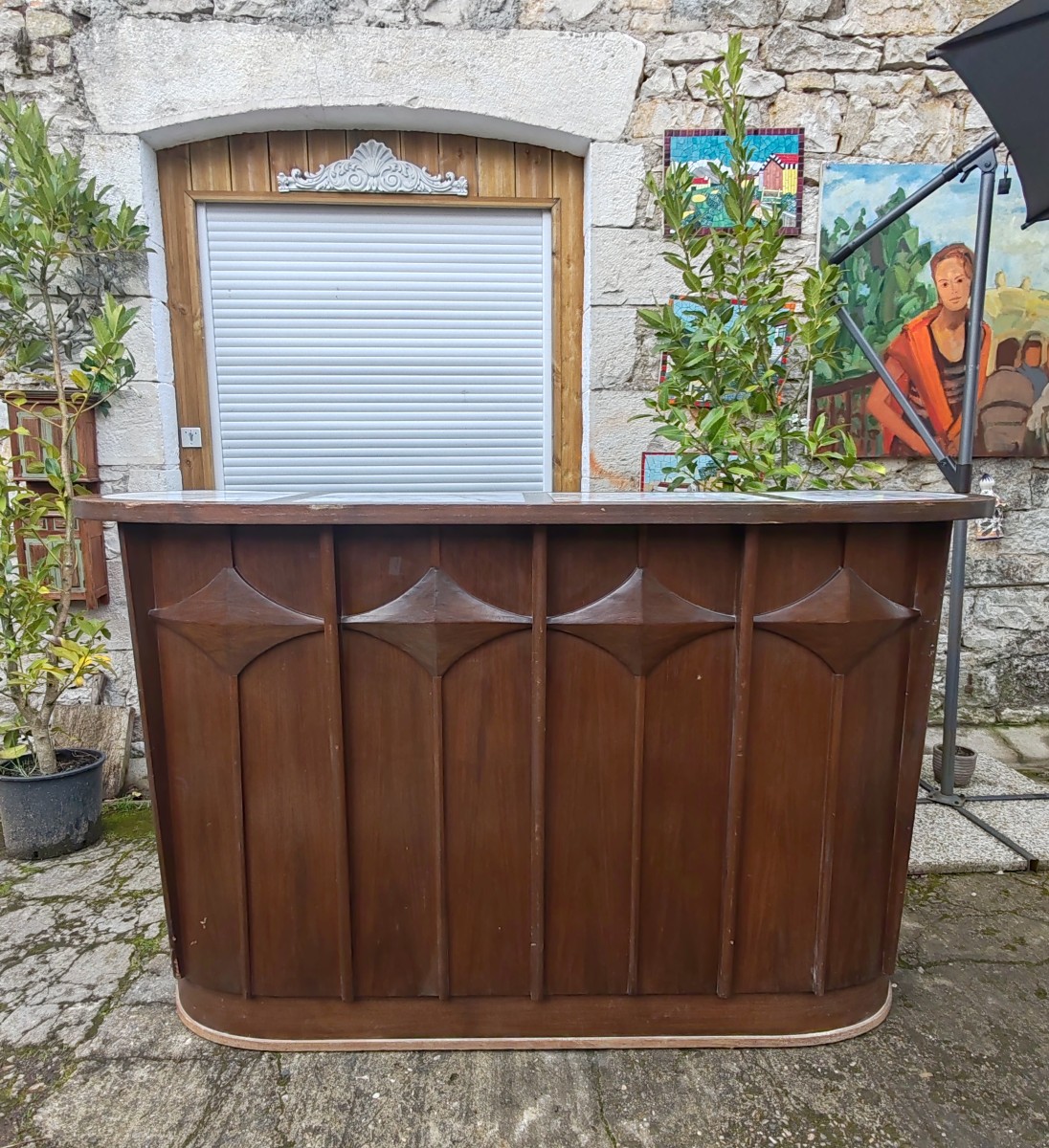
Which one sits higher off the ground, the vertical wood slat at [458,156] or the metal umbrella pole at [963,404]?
the vertical wood slat at [458,156]

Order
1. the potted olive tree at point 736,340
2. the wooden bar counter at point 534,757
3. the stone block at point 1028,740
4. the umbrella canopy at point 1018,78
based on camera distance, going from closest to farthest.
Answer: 1. the wooden bar counter at point 534,757
2. the umbrella canopy at point 1018,78
3. the potted olive tree at point 736,340
4. the stone block at point 1028,740

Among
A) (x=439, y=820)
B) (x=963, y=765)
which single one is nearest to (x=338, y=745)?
(x=439, y=820)

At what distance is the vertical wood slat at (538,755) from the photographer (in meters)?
1.48

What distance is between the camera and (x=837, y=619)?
1.50 m

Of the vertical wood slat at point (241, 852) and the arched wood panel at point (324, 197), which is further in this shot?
the arched wood panel at point (324, 197)

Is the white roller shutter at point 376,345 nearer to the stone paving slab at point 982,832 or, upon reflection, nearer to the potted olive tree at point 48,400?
the potted olive tree at point 48,400

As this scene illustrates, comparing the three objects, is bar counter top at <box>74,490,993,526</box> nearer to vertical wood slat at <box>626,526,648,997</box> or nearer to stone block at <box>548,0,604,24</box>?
vertical wood slat at <box>626,526,648,997</box>

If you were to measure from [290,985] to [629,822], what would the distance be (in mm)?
919

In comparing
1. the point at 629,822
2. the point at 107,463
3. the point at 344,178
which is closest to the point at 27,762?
the point at 107,463

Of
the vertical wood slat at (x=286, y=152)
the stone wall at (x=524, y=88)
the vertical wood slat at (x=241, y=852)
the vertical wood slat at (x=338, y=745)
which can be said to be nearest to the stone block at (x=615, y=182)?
the stone wall at (x=524, y=88)

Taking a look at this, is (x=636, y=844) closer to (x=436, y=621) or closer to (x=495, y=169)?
(x=436, y=621)

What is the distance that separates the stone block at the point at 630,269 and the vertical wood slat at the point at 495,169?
0.49 meters

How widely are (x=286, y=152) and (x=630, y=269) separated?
1.64m

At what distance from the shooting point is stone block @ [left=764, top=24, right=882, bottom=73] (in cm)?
304
